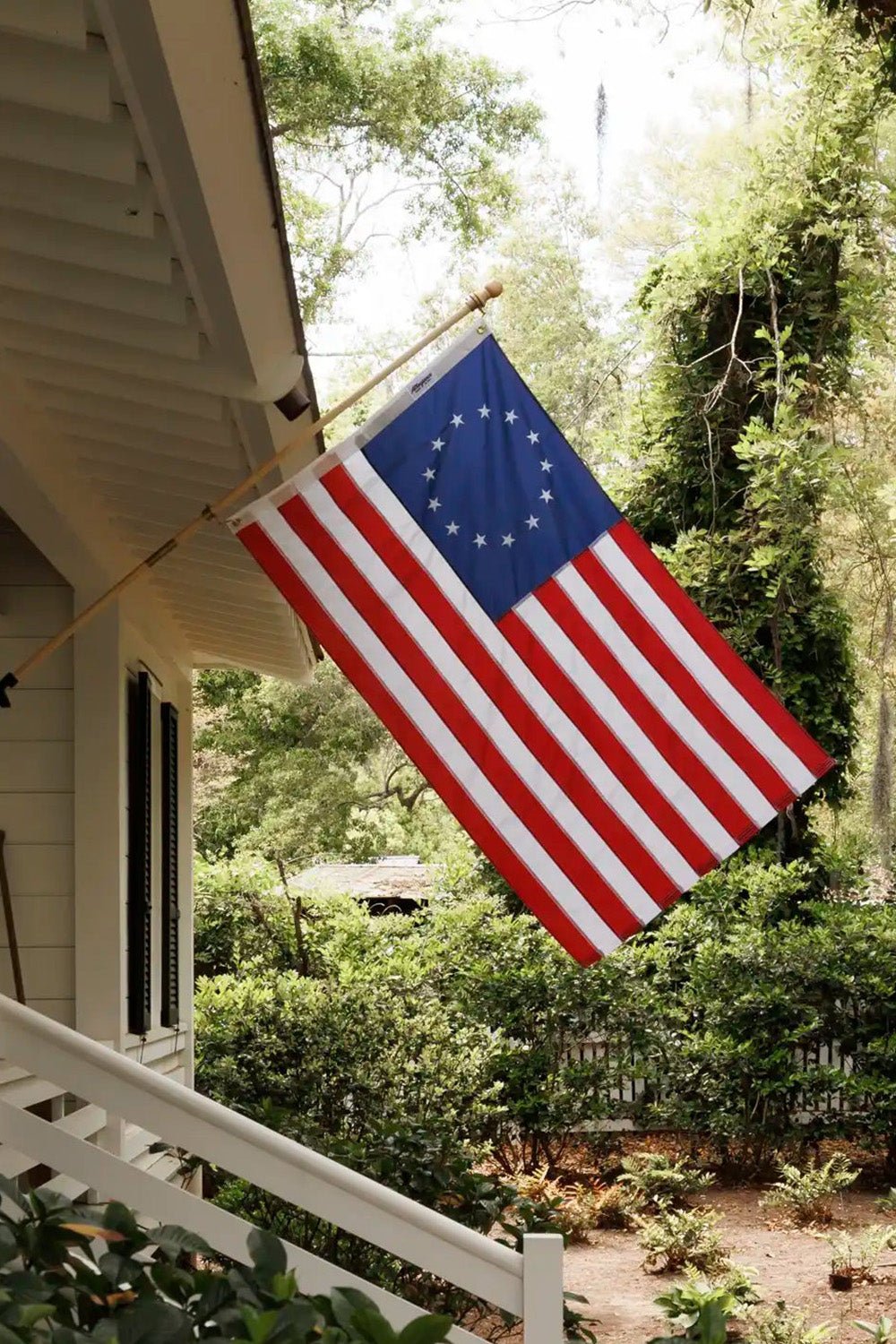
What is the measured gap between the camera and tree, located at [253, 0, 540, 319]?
824 inches

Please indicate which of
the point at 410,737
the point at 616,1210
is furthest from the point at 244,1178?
the point at 616,1210

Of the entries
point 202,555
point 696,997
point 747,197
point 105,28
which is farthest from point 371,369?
point 105,28

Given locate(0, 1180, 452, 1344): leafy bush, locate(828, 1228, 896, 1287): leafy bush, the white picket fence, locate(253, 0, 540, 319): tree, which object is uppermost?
locate(253, 0, 540, 319): tree

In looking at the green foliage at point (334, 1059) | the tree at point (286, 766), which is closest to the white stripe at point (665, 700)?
the green foliage at point (334, 1059)

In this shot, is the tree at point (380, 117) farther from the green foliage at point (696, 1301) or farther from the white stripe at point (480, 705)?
the white stripe at point (480, 705)

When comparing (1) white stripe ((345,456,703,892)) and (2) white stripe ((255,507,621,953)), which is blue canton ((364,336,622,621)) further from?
(2) white stripe ((255,507,621,953))

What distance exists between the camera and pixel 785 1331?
7031 mm

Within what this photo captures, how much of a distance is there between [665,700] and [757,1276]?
595 cm

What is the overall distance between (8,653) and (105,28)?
3687 millimetres

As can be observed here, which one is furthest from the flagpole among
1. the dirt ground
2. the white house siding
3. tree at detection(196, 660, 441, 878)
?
tree at detection(196, 660, 441, 878)

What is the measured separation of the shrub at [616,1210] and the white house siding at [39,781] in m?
6.13

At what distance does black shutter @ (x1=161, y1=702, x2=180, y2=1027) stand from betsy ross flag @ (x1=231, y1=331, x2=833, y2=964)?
345 centimetres

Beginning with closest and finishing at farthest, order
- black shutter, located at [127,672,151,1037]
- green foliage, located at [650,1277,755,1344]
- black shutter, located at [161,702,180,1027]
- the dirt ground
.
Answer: black shutter, located at [127,672,151,1037]
green foliage, located at [650,1277,755,1344]
black shutter, located at [161,702,180,1027]
the dirt ground

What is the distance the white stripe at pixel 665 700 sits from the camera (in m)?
4.07
